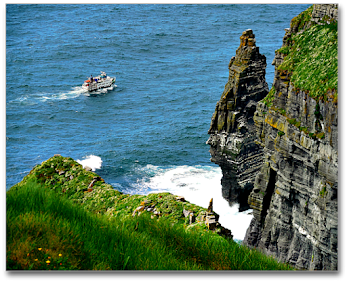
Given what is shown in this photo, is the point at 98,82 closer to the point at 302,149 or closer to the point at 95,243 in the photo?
the point at 302,149

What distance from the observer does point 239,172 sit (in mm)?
60812

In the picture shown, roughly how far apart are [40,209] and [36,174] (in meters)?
13.2

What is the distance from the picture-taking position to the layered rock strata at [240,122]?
57000 mm

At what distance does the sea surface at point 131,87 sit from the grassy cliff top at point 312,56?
24.9 meters

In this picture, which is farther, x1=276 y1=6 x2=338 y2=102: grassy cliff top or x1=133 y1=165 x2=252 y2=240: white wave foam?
x1=133 y1=165 x2=252 y2=240: white wave foam

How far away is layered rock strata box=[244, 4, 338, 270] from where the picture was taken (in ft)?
94.3

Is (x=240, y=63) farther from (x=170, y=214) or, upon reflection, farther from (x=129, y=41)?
(x=129, y=41)

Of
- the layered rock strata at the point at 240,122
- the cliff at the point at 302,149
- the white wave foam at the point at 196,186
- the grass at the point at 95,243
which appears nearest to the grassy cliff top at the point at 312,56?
the cliff at the point at 302,149

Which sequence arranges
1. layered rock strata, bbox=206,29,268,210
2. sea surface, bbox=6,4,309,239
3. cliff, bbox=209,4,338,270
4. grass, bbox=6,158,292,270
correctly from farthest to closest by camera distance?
1. sea surface, bbox=6,4,309,239
2. layered rock strata, bbox=206,29,268,210
3. cliff, bbox=209,4,338,270
4. grass, bbox=6,158,292,270

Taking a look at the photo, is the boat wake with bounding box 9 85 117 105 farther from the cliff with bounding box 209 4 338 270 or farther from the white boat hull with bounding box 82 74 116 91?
the cliff with bounding box 209 4 338 270

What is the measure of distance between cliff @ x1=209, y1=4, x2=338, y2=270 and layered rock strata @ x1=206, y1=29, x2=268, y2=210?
17.5 metres

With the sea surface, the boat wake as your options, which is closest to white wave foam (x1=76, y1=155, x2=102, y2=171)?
the sea surface

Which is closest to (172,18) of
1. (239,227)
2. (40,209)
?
(239,227)

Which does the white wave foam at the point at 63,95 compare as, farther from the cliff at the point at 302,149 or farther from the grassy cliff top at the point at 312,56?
the grassy cliff top at the point at 312,56
